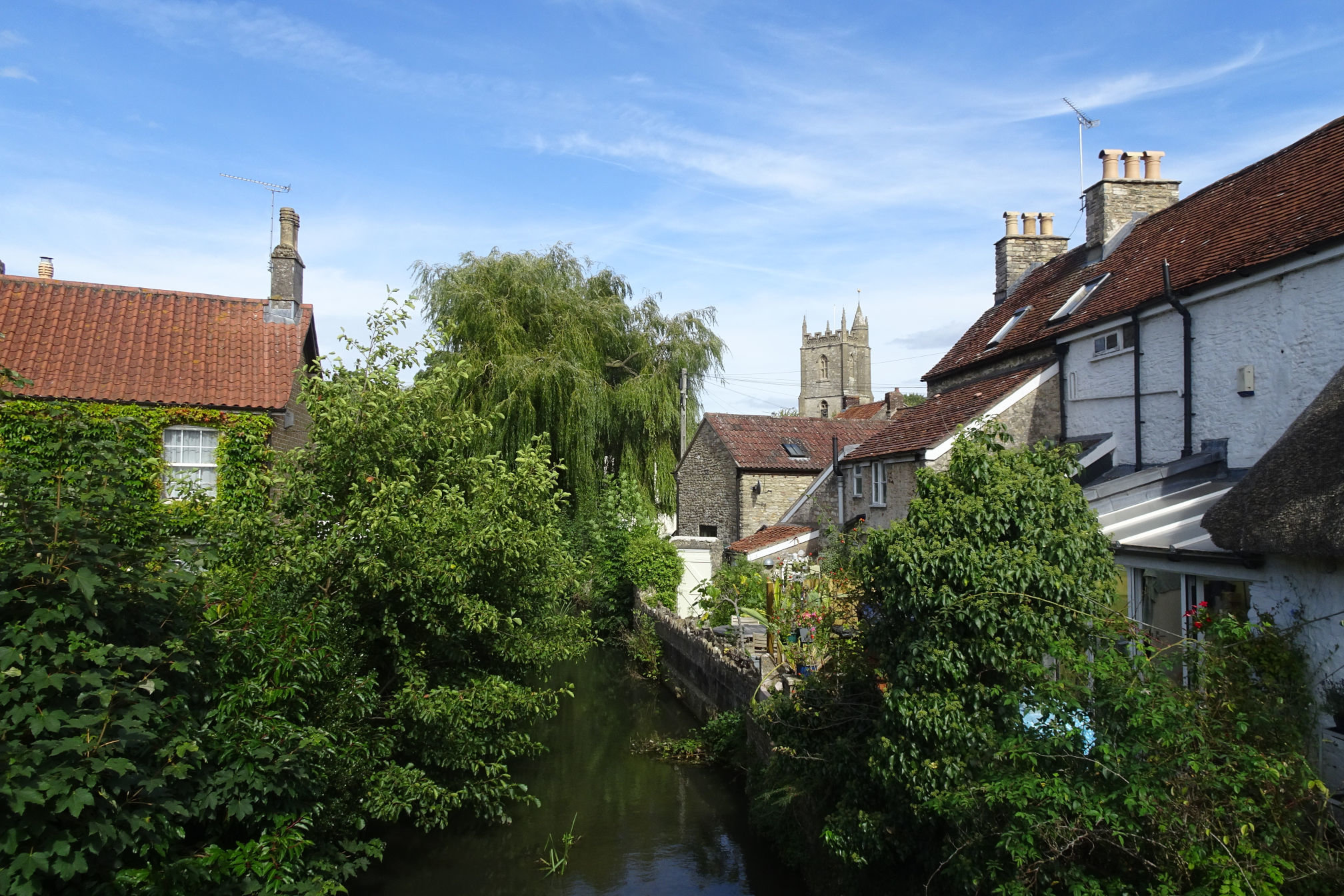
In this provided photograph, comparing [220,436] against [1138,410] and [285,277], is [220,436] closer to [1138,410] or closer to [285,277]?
[285,277]

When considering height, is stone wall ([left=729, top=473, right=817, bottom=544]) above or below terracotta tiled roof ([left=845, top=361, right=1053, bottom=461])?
below

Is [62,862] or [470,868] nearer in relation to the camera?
[62,862]

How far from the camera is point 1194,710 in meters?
5.91

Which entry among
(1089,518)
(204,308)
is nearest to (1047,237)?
(1089,518)

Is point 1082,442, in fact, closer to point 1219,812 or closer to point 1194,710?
point 1194,710

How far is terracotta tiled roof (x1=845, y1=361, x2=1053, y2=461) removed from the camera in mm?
15883

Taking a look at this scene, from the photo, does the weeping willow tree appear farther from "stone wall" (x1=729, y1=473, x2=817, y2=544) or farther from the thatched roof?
the thatched roof

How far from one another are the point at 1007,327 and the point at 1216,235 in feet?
18.0

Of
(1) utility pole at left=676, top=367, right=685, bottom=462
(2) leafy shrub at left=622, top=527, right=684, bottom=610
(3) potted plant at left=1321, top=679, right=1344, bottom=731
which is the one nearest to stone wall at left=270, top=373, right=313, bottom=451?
(2) leafy shrub at left=622, top=527, right=684, bottom=610

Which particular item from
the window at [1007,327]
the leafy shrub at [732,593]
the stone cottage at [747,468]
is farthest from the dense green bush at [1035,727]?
the stone cottage at [747,468]

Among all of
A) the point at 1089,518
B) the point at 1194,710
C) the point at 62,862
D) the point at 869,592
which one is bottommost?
the point at 62,862

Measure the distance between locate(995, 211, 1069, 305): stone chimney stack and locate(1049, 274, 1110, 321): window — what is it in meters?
4.79

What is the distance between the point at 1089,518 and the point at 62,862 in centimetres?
737

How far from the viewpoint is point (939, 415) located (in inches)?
699
